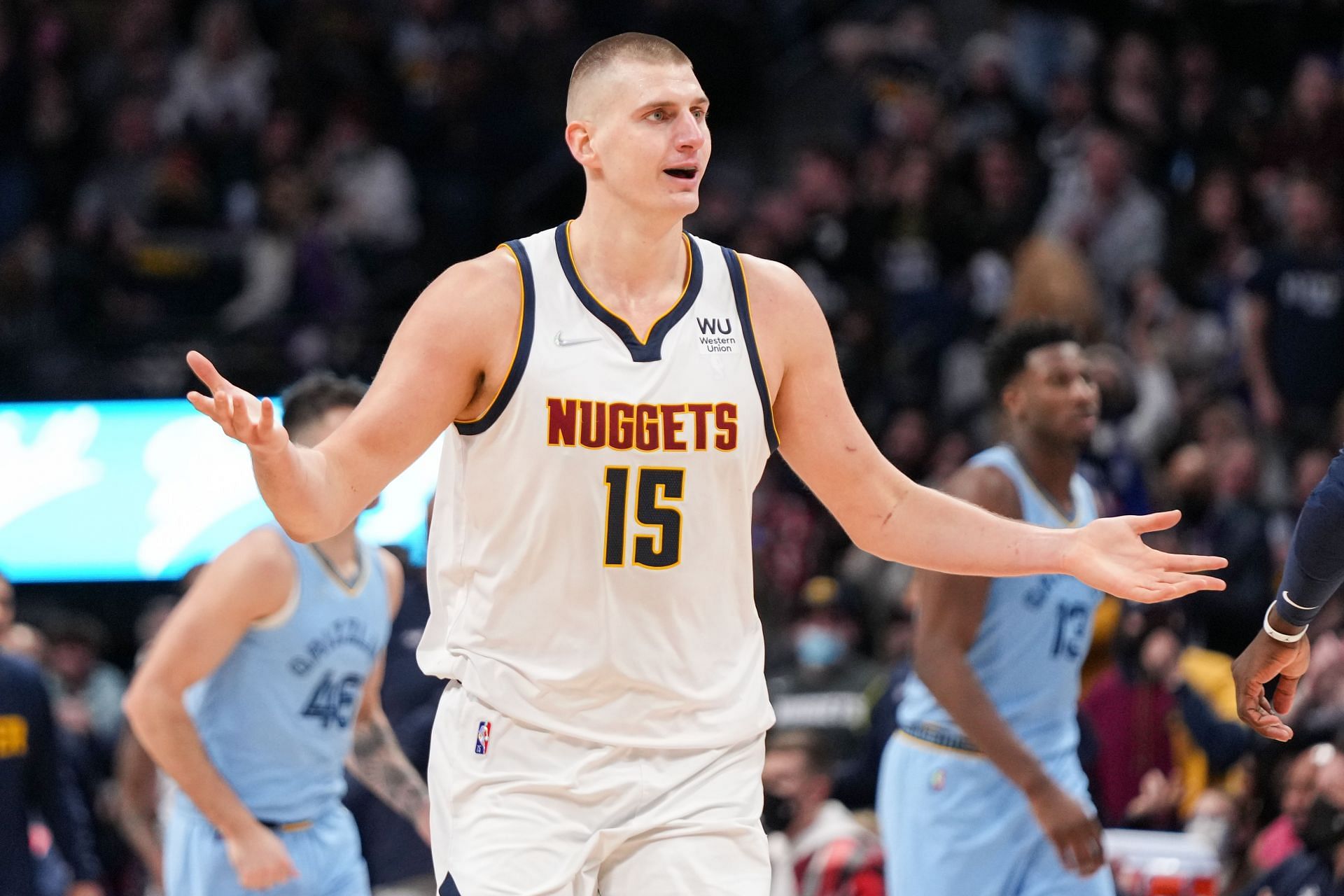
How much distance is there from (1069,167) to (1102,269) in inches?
30.2

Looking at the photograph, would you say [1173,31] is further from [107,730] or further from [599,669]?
[599,669]

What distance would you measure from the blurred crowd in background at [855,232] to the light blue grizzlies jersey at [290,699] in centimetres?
233

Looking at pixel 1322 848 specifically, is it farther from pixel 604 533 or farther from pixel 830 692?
pixel 604 533

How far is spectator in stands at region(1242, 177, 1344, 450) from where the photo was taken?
11039mm

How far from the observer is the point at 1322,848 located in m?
6.77

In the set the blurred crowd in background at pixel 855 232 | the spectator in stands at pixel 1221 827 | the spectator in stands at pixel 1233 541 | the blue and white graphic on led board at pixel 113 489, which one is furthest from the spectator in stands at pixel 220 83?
the spectator in stands at pixel 1221 827

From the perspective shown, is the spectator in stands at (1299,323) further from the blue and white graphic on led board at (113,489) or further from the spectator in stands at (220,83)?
the spectator in stands at (220,83)

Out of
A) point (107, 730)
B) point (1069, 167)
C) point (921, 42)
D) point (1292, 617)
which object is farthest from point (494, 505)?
point (921, 42)

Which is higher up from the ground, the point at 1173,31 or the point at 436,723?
the point at 1173,31

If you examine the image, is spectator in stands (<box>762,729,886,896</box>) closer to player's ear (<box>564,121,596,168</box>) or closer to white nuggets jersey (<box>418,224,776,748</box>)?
white nuggets jersey (<box>418,224,776,748</box>)

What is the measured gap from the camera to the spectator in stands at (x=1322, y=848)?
6734 millimetres

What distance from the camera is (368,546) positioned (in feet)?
20.1

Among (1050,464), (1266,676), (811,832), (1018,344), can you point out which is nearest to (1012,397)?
(1018,344)

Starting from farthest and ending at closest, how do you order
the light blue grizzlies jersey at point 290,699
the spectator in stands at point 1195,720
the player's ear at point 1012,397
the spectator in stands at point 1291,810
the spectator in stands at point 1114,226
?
the spectator in stands at point 1114,226
the spectator in stands at point 1195,720
the spectator in stands at point 1291,810
the player's ear at point 1012,397
the light blue grizzlies jersey at point 290,699
